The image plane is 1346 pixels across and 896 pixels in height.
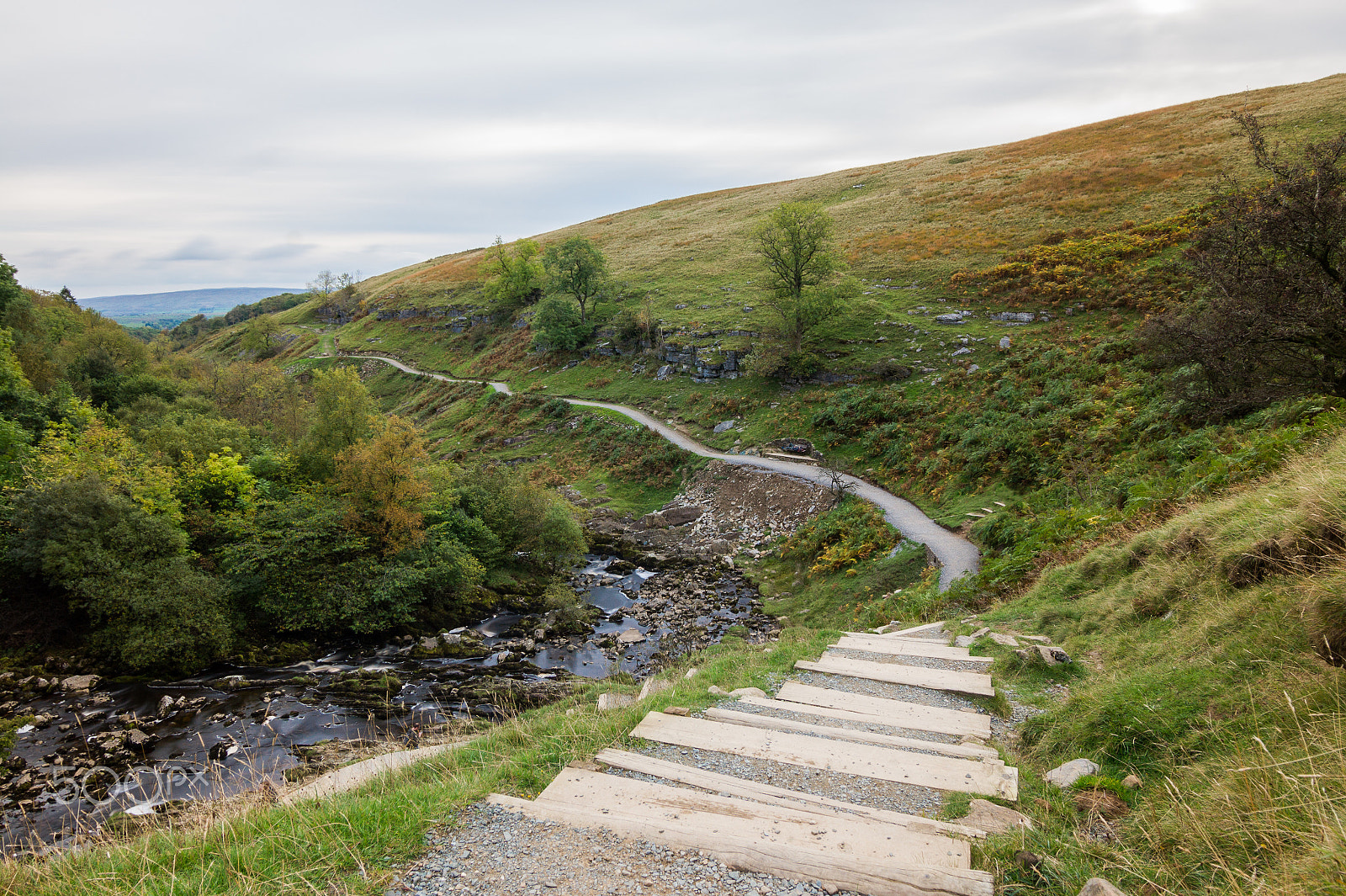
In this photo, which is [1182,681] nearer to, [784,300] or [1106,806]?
[1106,806]

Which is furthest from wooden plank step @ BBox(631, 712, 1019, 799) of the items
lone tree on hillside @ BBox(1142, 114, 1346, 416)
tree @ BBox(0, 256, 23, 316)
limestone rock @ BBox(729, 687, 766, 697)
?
tree @ BBox(0, 256, 23, 316)

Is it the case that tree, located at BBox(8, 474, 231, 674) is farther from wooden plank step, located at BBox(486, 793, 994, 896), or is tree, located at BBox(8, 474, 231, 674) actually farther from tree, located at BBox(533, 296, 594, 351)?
tree, located at BBox(533, 296, 594, 351)

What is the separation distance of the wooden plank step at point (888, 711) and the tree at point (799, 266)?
33780mm

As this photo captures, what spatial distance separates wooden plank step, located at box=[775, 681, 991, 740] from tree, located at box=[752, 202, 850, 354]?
1330 inches

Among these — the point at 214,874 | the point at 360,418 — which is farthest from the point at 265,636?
the point at 214,874

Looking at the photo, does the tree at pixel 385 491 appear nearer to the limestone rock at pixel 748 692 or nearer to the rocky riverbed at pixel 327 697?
the rocky riverbed at pixel 327 697

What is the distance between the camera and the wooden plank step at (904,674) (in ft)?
26.0

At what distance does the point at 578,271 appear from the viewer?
59.1 meters

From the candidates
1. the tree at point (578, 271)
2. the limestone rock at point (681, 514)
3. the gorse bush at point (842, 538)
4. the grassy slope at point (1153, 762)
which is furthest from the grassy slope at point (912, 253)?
the grassy slope at point (1153, 762)

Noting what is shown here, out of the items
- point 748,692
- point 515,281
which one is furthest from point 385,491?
point 515,281

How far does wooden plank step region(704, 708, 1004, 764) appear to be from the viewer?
5984 millimetres

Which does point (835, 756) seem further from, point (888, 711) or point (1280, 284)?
point (1280, 284)

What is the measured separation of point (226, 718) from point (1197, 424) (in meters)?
28.8

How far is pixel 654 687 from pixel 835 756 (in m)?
3.96
